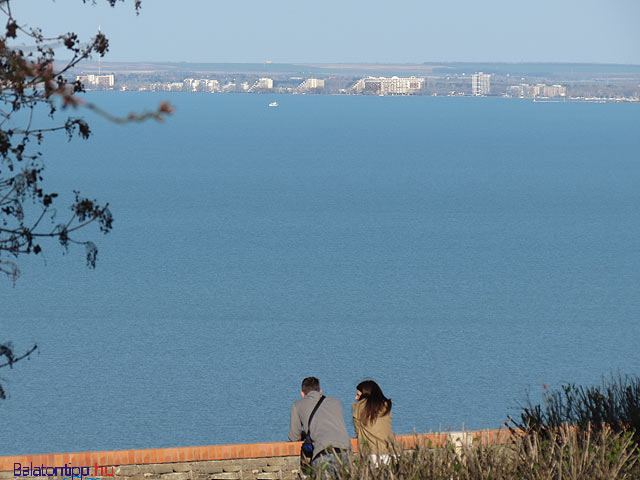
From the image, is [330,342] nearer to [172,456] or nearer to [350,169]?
[172,456]

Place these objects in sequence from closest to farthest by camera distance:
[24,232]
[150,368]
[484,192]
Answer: [24,232], [150,368], [484,192]

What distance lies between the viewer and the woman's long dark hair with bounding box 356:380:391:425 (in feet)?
25.1

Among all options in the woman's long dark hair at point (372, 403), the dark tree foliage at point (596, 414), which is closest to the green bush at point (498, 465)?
the woman's long dark hair at point (372, 403)

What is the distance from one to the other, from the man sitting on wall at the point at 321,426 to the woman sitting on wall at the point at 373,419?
130mm

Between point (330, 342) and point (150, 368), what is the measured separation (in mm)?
10019

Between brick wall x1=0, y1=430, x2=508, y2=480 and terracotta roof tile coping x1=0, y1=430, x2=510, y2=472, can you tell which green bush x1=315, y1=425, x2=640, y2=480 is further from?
brick wall x1=0, y1=430, x2=508, y2=480

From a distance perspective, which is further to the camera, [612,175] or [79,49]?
[612,175]

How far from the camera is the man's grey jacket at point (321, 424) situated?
25.3 ft

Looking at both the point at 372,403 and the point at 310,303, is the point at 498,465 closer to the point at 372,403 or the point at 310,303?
the point at 372,403

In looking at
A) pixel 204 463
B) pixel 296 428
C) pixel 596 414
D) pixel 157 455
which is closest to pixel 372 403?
pixel 296 428

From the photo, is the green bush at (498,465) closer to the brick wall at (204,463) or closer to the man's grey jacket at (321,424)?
the man's grey jacket at (321,424)

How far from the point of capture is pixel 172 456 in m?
9.70

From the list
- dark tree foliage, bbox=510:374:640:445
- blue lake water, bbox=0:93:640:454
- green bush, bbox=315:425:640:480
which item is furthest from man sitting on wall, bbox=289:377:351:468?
blue lake water, bbox=0:93:640:454

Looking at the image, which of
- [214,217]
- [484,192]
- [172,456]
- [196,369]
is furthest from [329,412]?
A: [484,192]
